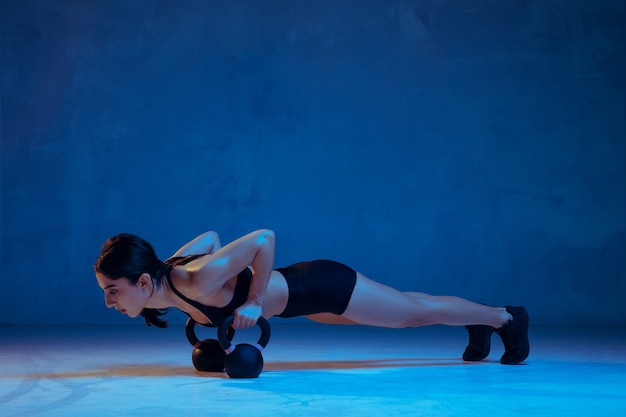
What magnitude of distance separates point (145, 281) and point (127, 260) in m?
0.11

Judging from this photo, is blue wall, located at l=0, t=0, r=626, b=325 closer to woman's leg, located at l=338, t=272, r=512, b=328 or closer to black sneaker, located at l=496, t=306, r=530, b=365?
black sneaker, located at l=496, t=306, r=530, b=365

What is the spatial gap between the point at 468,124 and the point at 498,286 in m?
1.28

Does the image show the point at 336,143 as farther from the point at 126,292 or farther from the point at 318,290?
the point at 126,292

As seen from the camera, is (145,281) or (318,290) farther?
(318,290)

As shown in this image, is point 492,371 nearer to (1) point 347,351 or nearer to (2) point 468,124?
(1) point 347,351

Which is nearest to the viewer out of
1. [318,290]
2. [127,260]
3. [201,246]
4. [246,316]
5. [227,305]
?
[127,260]

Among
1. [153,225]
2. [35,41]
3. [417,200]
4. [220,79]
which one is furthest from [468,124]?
[35,41]

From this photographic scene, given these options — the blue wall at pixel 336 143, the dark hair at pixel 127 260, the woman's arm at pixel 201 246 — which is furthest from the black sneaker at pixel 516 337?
the blue wall at pixel 336 143

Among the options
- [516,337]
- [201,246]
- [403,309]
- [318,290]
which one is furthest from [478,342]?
[201,246]

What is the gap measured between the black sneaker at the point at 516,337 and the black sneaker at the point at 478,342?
0.10 m

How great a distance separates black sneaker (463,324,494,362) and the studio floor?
71mm

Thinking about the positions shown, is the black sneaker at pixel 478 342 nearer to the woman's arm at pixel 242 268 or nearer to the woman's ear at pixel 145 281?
the woman's arm at pixel 242 268

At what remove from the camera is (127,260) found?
3068mm

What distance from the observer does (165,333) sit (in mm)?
5656
